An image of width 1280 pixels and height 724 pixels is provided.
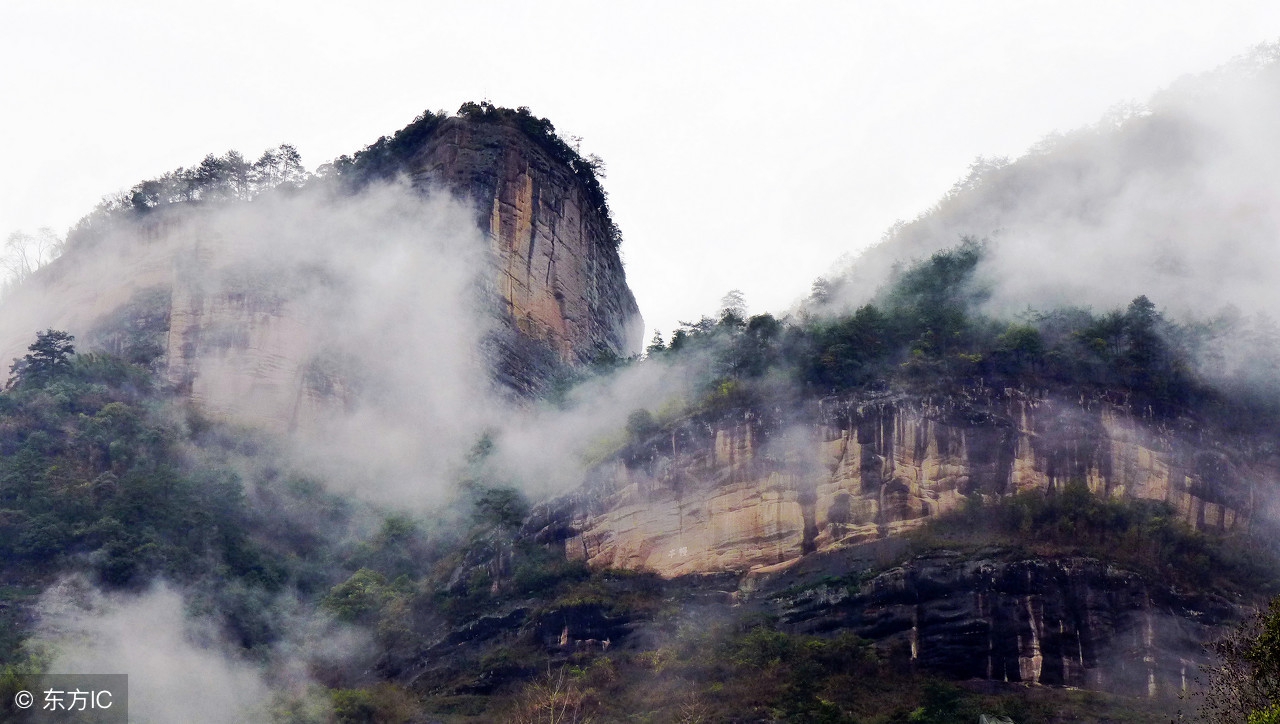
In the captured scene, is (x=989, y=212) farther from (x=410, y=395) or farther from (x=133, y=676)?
(x=133, y=676)

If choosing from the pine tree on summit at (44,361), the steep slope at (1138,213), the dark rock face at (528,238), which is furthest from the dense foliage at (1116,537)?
the pine tree on summit at (44,361)

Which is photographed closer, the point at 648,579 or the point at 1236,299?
the point at 648,579

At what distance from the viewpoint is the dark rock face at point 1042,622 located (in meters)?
39.3

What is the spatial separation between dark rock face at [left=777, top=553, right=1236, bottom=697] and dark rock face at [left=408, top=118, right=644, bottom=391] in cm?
2717

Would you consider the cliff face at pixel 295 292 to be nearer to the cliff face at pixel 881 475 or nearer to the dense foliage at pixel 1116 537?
the cliff face at pixel 881 475

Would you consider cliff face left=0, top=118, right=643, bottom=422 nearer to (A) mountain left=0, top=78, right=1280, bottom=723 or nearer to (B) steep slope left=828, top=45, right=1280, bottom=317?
(A) mountain left=0, top=78, right=1280, bottom=723

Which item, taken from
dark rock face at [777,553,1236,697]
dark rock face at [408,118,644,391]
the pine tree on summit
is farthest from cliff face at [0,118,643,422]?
dark rock face at [777,553,1236,697]

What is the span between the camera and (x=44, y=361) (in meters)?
61.4

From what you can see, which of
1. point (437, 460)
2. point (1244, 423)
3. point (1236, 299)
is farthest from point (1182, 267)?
point (437, 460)

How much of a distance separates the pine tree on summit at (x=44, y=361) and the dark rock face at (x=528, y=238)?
17.7 meters

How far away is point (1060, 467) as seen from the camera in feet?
148

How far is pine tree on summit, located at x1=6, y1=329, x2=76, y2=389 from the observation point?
61.0 meters

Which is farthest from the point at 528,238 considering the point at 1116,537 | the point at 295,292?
the point at 1116,537

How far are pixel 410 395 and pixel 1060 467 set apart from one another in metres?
29.8
